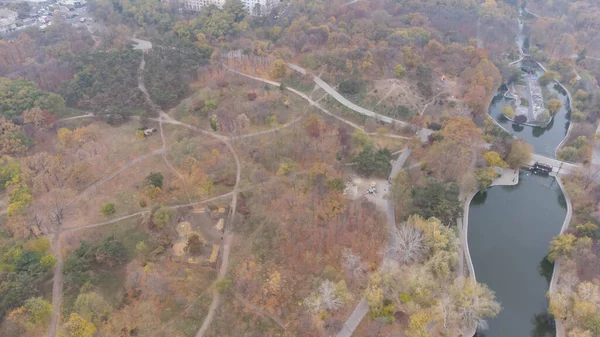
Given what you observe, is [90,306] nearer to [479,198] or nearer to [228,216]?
[228,216]

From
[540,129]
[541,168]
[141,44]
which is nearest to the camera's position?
[541,168]

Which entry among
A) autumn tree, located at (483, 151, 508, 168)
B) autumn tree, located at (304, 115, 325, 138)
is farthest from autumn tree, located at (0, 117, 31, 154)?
autumn tree, located at (483, 151, 508, 168)

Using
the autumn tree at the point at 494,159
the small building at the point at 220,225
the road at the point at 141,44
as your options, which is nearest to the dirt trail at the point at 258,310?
the small building at the point at 220,225

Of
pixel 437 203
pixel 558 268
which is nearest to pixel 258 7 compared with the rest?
pixel 437 203

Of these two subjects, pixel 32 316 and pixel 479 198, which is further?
pixel 479 198

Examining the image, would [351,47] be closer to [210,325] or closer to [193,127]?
[193,127]

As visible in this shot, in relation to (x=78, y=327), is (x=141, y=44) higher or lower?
higher
